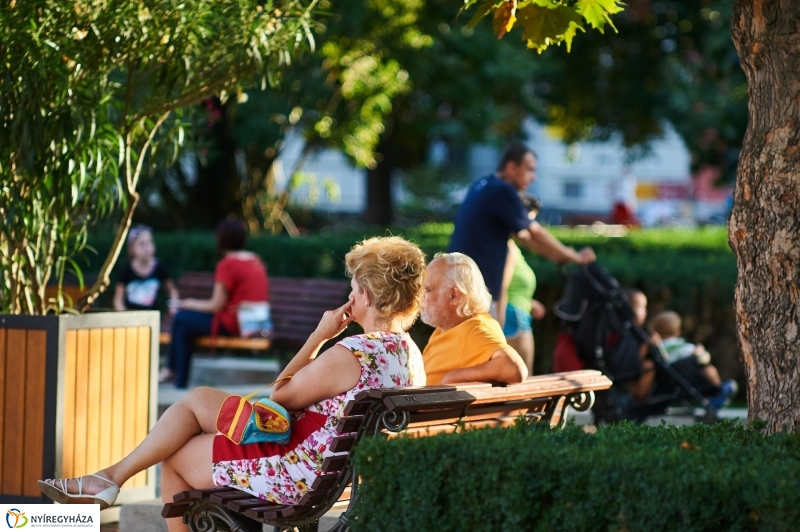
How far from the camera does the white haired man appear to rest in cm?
531

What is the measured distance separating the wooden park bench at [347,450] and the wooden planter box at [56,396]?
4.78 ft

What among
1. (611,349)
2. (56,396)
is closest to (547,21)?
(56,396)

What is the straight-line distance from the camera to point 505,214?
7.55 meters

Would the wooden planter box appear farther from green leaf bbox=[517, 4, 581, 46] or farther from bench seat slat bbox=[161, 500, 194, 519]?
green leaf bbox=[517, 4, 581, 46]

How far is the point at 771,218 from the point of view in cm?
468

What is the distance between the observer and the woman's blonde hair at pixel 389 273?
181 inches

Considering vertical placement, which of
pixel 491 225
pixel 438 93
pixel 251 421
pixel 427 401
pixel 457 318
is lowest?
pixel 251 421

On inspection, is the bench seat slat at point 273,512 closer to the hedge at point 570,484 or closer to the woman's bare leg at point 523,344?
the hedge at point 570,484

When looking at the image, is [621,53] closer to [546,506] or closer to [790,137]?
[790,137]

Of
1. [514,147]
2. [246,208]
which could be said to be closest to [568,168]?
[246,208]

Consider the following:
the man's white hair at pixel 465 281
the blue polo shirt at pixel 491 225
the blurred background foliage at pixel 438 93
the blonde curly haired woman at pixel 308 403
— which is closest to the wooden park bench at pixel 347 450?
the blonde curly haired woman at pixel 308 403

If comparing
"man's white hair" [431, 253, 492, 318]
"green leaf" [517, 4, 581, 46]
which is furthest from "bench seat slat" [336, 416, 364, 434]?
"green leaf" [517, 4, 581, 46]

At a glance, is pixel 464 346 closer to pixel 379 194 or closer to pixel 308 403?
pixel 308 403

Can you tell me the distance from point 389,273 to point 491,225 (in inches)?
121
